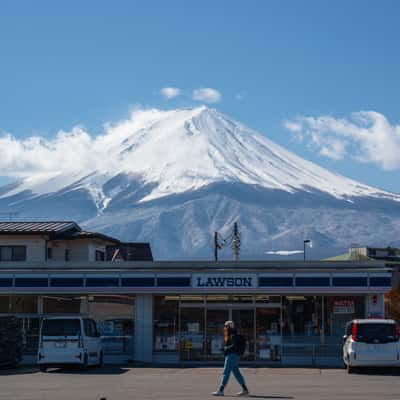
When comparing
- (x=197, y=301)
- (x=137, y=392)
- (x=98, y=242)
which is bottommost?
(x=137, y=392)

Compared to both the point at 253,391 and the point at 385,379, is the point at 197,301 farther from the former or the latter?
the point at 253,391

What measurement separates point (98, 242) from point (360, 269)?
667 inches

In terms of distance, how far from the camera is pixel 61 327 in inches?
1178

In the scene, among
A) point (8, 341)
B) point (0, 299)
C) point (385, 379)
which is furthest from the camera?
point (0, 299)

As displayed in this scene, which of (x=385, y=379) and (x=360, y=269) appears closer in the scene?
(x=385, y=379)

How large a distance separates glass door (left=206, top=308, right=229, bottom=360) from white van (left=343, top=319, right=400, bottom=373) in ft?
27.1

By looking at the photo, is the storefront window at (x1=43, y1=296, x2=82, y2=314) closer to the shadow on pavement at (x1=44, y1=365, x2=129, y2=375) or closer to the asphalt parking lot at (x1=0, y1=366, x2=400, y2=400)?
the asphalt parking lot at (x1=0, y1=366, x2=400, y2=400)

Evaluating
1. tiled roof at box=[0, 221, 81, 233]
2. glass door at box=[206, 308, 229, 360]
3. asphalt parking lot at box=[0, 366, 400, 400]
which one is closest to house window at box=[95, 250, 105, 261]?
tiled roof at box=[0, 221, 81, 233]

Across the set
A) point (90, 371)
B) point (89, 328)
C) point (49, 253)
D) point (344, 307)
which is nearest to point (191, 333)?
point (344, 307)

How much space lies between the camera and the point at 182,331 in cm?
3675

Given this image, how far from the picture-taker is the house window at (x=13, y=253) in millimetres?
45375

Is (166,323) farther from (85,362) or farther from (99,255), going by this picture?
(99,255)

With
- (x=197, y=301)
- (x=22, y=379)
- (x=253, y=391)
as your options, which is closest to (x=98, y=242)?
(x=197, y=301)

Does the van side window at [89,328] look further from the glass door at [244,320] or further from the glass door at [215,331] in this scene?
the glass door at [244,320]
